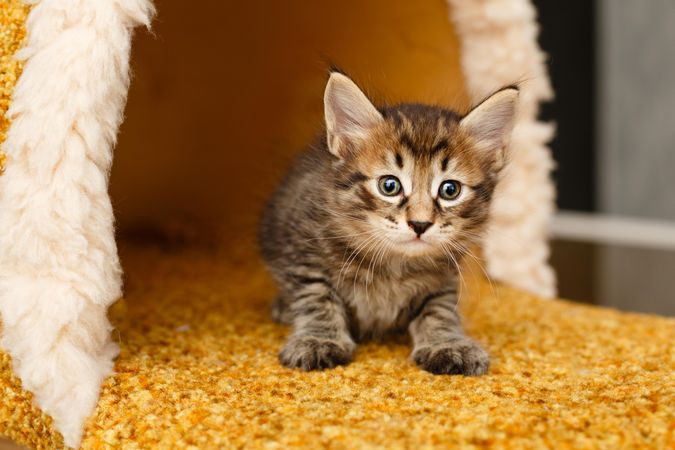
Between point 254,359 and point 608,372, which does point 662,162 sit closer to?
point 608,372

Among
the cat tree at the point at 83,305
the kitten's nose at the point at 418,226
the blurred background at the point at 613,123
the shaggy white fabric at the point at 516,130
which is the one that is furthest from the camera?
the blurred background at the point at 613,123

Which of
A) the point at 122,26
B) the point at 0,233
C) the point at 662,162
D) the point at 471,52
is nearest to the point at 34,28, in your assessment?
the point at 122,26

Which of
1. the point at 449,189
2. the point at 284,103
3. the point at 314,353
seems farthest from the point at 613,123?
the point at 314,353

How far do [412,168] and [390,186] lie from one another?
59 mm

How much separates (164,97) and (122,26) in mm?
1602

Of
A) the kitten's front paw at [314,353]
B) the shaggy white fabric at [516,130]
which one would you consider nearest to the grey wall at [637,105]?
the shaggy white fabric at [516,130]

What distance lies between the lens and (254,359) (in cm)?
156

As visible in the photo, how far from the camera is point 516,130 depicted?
226 cm

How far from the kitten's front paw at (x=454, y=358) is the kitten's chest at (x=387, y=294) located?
15 centimetres

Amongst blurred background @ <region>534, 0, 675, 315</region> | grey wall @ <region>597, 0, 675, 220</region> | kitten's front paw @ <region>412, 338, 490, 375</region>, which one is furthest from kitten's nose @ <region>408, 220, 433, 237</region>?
grey wall @ <region>597, 0, 675, 220</region>

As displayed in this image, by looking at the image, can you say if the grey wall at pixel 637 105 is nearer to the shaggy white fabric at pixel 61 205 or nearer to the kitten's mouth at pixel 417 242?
the kitten's mouth at pixel 417 242

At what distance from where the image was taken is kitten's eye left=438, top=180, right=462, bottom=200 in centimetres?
153

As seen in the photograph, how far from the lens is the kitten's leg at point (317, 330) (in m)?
1.49

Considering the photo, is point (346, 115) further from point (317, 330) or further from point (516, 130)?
point (516, 130)
